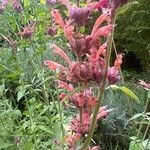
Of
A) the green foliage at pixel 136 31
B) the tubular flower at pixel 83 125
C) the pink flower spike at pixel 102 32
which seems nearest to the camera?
the pink flower spike at pixel 102 32

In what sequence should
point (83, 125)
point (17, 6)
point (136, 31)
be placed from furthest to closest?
point (136, 31) → point (17, 6) → point (83, 125)

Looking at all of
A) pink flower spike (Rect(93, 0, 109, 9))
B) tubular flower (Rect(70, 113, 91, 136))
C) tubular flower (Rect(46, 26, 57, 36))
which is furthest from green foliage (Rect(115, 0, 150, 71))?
pink flower spike (Rect(93, 0, 109, 9))

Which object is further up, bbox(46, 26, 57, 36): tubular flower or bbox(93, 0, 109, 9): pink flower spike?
bbox(93, 0, 109, 9): pink flower spike

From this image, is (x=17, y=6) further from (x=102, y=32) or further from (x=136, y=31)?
(x=136, y=31)

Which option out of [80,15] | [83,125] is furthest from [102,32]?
[83,125]

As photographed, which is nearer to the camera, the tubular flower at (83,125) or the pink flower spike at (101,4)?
the pink flower spike at (101,4)

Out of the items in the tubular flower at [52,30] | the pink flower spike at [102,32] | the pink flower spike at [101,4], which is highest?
the pink flower spike at [101,4]

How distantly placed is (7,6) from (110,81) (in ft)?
8.40

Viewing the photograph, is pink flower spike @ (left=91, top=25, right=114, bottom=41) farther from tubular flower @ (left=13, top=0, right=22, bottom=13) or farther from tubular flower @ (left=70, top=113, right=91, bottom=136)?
tubular flower @ (left=13, top=0, right=22, bottom=13)

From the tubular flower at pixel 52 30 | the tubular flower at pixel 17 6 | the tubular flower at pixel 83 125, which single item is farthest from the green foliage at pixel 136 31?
the tubular flower at pixel 83 125

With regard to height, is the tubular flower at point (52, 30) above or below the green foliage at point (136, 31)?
above

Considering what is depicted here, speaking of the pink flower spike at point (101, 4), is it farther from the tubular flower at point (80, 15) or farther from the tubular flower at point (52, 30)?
the tubular flower at point (52, 30)

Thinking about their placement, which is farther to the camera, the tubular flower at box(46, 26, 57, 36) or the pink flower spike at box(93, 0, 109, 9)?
the tubular flower at box(46, 26, 57, 36)

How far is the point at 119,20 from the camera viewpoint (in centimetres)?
769
